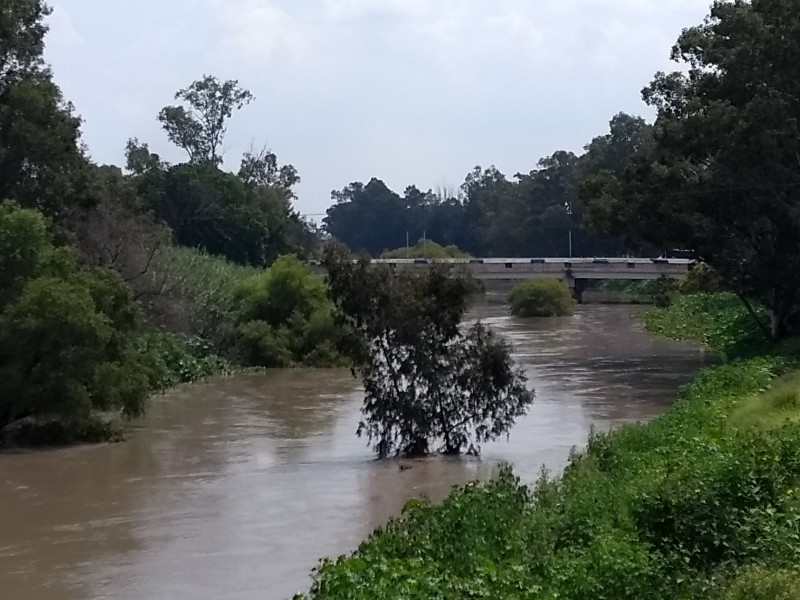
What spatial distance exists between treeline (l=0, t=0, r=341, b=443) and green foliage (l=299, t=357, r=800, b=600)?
11397mm

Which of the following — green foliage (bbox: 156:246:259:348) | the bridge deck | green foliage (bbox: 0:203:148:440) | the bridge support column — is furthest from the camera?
the bridge support column

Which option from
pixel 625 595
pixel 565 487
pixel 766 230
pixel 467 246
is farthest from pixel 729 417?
pixel 467 246

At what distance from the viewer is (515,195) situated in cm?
10219

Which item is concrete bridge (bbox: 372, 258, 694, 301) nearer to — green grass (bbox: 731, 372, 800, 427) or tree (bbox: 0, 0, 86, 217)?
tree (bbox: 0, 0, 86, 217)

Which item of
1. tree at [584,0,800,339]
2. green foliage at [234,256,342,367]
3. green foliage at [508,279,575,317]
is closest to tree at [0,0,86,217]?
green foliage at [234,256,342,367]

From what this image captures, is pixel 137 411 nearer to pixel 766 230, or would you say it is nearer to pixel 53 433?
pixel 53 433

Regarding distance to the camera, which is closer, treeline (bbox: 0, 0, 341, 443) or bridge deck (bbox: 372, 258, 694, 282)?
treeline (bbox: 0, 0, 341, 443)

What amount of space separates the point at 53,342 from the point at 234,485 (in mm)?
5725

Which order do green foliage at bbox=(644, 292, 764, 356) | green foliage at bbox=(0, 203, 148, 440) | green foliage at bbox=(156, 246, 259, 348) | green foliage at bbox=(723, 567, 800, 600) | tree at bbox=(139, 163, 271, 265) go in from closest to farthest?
1. green foliage at bbox=(723, 567, 800, 600)
2. green foliage at bbox=(0, 203, 148, 440)
3. green foliage at bbox=(156, 246, 259, 348)
4. green foliage at bbox=(644, 292, 764, 356)
5. tree at bbox=(139, 163, 271, 265)

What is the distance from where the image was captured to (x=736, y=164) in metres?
30.4

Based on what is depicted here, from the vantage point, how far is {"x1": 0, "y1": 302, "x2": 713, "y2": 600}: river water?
1375 cm

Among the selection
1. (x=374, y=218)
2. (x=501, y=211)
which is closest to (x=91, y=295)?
(x=501, y=211)

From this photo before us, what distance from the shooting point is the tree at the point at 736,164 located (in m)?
29.6

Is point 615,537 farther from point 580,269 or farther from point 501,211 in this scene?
point 501,211
